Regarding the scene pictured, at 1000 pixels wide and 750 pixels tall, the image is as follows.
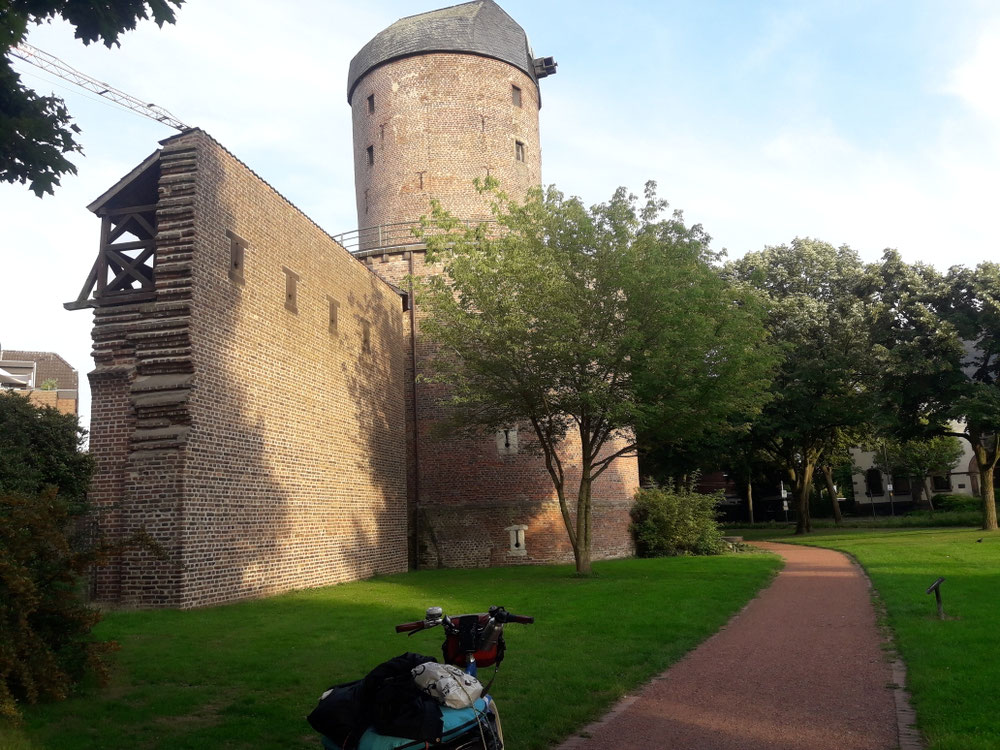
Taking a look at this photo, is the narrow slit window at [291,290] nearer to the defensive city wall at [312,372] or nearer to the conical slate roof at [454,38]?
the defensive city wall at [312,372]

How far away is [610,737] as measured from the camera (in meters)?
6.29

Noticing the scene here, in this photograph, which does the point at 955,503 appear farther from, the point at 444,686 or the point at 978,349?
the point at 444,686

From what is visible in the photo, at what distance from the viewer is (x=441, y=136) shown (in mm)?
29438

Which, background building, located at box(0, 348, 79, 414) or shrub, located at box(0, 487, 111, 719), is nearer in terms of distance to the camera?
shrub, located at box(0, 487, 111, 719)

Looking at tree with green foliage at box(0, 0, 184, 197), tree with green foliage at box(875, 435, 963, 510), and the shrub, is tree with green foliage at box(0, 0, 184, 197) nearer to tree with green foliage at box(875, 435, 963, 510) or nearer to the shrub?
the shrub

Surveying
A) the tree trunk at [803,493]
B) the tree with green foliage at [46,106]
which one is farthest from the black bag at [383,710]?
the tree trunk at [803,493]

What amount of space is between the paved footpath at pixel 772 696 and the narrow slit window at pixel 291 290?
37.1 ft

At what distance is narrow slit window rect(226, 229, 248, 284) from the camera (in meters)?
16.2

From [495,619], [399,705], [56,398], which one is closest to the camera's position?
[399,705]

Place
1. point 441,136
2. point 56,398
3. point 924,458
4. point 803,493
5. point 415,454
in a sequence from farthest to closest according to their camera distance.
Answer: point 924,458
point 56,398
point 803,493
point 441,136
point 415,454

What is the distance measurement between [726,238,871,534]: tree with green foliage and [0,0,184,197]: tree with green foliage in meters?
29.0

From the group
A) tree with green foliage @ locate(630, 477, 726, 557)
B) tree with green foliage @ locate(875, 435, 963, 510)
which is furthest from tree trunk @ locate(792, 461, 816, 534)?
tree with green foliage @ locate(875, 435, 963, 510)

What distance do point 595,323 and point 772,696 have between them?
1259 cm

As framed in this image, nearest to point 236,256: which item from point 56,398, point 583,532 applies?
point 583,532
